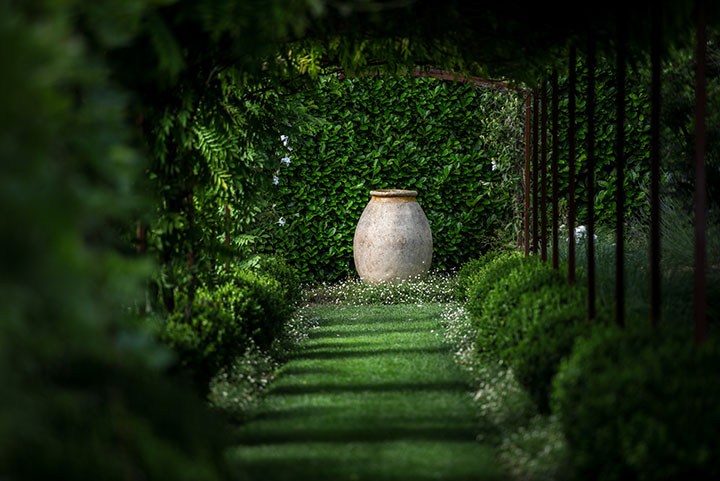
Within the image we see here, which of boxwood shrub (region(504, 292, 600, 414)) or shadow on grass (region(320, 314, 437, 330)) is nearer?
boxwood shrub (region(504, 292, 600, 414))

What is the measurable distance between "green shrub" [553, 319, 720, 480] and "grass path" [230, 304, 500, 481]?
61cm

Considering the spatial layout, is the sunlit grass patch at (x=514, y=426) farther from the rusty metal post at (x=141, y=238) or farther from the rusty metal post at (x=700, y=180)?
the rusty metal post at (x=141, y=238)

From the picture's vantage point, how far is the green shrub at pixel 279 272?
8273 mm

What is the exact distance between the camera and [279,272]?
338 inches

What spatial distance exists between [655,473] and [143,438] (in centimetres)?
168

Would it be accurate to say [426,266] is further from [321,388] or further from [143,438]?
[143,438]

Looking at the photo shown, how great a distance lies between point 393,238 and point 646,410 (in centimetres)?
757

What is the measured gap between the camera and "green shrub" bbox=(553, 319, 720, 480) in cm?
270

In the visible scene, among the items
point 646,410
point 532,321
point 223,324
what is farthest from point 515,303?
point 646,410

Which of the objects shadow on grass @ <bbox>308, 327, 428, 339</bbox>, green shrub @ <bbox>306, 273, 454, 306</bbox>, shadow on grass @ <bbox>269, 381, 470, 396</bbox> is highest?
green shrub @ <bbox>306, 273, 454, 306</bbox>

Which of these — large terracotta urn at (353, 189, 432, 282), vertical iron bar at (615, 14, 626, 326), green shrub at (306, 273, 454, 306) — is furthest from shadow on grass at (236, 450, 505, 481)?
large terracotta urn at (353, 189, 432, 282)

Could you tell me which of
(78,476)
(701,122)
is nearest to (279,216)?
(701,122)

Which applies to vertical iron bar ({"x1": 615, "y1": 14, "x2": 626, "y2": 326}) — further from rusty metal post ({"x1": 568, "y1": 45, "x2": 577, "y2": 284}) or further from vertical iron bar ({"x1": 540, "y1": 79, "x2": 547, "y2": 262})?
vertical iron bar ({"x1": 540, "y1": 79, "x2": 547, "y2": 262})

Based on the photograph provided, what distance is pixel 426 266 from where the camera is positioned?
1070cm
